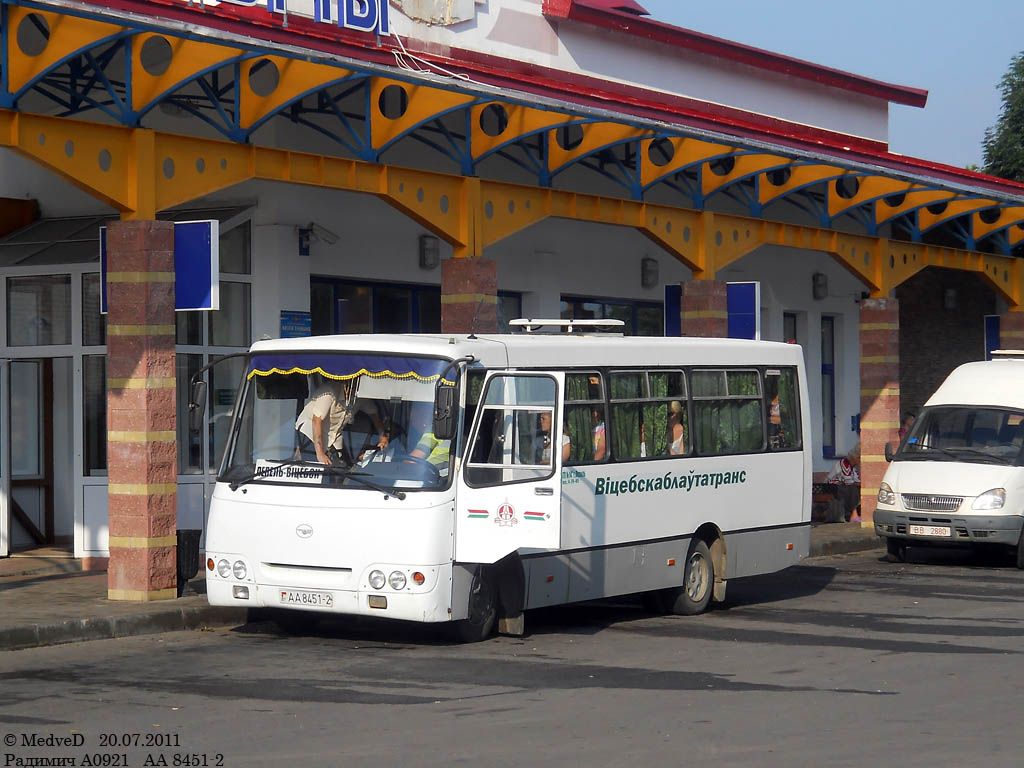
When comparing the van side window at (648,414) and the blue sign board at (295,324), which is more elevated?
the blue sign board at (295,324)

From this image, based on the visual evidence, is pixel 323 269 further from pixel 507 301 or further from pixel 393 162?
pixel 507 301

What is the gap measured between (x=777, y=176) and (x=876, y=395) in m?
3.90

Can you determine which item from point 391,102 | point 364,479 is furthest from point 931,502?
point 364,479

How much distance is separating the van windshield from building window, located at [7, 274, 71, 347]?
1080 centimetres

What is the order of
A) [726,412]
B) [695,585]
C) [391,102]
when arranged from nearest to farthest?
[695,585], [726,412], [391,102]

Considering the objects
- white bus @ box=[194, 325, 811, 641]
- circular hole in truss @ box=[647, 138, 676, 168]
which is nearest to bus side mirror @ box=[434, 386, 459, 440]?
white bus @ box=[194, 325, 811, 641]

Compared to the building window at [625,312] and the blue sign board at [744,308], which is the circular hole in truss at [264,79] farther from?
the blue sign board at [744,308]

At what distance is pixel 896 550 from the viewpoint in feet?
70.9

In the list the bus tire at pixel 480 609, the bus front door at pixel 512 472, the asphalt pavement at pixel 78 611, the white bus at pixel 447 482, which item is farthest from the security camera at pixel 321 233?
the bus tire at pixel 480 609

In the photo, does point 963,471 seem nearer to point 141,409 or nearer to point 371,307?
point 371,307

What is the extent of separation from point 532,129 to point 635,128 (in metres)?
1.89

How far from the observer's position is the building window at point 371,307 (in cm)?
2058

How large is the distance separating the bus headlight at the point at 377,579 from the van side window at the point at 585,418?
2.08 m

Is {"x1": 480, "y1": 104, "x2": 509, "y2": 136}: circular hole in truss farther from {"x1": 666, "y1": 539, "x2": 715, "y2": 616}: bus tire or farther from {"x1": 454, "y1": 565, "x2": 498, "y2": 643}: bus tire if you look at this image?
{"x1": 454, "y1": 565, "x2": 498, "y2": 643}: bus tire
